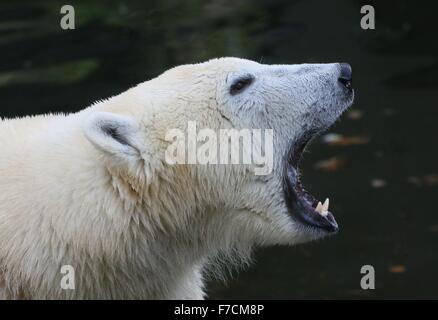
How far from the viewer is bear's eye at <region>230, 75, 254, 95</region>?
4265mm

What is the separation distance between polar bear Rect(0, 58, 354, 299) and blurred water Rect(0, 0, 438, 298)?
1.92 metres

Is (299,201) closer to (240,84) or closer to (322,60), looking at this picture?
(240,84)

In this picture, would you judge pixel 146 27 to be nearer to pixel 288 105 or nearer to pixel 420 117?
pixel 420 117

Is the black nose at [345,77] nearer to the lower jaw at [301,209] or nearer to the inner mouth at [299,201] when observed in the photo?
the inner mouth at [299,201]

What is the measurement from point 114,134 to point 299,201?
3.17ft

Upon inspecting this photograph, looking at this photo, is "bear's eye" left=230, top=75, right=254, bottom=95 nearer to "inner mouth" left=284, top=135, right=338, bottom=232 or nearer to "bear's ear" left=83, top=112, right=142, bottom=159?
"inner mouth" left=284, top=135, right=338, bottom=232

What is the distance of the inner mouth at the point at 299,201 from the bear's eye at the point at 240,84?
0.35 metres

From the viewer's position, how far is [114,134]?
396 centimetres

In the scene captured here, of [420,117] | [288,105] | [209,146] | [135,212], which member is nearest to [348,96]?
[288,105]

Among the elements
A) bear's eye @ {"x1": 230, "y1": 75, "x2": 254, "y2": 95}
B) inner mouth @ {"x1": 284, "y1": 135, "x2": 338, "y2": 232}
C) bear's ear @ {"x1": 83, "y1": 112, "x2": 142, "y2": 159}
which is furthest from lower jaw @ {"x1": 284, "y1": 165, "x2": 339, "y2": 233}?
bear's ear @ {"x1": 83, "y1": 112, "x2": 142, "y2": 159}

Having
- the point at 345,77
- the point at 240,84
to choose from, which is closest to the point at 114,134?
the point at 240,84

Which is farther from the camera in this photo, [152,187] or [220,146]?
[220,146]

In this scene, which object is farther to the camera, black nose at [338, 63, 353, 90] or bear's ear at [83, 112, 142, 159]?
black nose at [338, 63, 353, 90]

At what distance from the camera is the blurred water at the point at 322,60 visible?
21.2 ft
